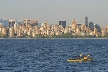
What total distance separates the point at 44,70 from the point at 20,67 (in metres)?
6.25

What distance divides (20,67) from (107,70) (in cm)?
1531

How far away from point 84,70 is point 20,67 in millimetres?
11626

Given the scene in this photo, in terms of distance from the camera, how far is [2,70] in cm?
7688

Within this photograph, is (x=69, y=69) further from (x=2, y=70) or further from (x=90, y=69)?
(x=2, y=70)

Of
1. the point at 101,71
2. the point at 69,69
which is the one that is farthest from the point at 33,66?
the point at 101,71

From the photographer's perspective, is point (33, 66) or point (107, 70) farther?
point (33, 66)

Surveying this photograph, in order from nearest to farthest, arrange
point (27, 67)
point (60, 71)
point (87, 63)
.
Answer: point (60, 71)
point (27, 67)
point (87, 63)

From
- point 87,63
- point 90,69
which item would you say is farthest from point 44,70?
point 87,63

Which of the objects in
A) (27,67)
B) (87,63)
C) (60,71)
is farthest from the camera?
(87,63)

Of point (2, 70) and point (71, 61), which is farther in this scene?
point (71, 61)

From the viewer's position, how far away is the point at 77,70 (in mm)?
77562

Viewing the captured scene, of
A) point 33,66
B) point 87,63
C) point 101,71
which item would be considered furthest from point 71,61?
point 101,71

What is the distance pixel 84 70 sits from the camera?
7731 cm

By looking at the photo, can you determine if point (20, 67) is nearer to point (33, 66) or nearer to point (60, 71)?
point (33, 66)
